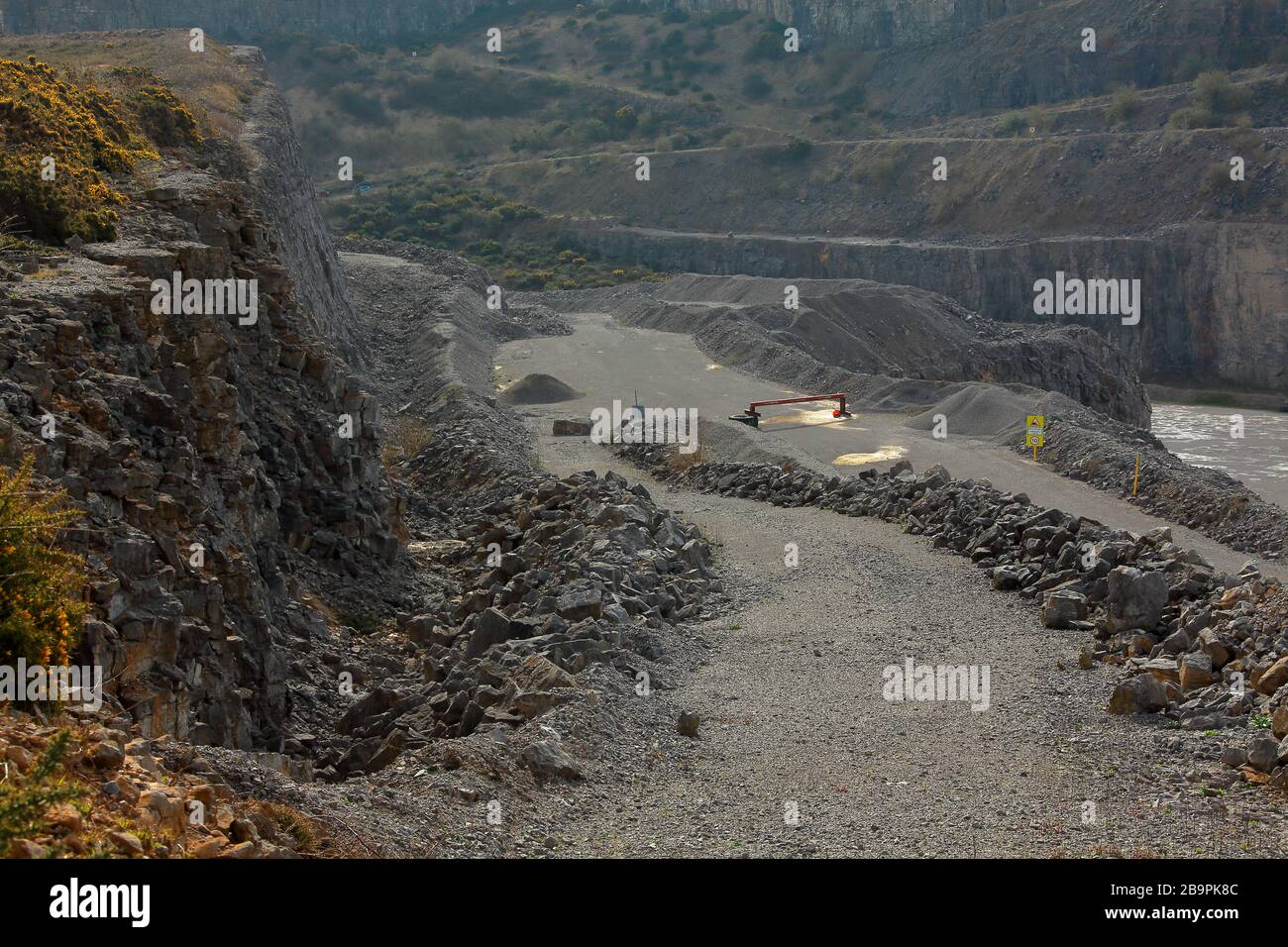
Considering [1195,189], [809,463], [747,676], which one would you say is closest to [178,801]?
[747,676]

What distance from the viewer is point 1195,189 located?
260 ft

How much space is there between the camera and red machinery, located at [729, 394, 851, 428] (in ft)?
126

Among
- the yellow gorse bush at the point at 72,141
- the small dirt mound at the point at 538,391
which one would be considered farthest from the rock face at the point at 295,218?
the small dirt mound at the point at 538,391

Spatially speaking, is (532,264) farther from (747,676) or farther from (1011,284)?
(747,676)

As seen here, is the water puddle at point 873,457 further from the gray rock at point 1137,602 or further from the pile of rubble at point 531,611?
the gray rock at point 1137,602

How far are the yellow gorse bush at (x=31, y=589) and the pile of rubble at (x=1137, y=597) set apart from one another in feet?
31.7

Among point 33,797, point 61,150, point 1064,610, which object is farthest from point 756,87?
point 33,797

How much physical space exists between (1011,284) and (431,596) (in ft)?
203

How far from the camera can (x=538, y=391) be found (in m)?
44.3

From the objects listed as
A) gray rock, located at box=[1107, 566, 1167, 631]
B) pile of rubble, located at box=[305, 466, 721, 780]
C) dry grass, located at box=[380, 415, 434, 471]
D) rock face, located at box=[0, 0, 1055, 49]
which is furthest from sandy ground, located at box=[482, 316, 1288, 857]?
rock face, located at box=[0, 0, 1055, 49]

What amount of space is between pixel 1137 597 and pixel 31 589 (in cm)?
1320

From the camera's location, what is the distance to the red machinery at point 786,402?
38.4 meters

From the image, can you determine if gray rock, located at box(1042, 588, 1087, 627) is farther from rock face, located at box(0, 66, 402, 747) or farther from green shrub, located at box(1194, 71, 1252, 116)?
green shrub, located at box(1194, 71, 1252, 116)

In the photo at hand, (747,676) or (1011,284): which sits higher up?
(1011,284)
